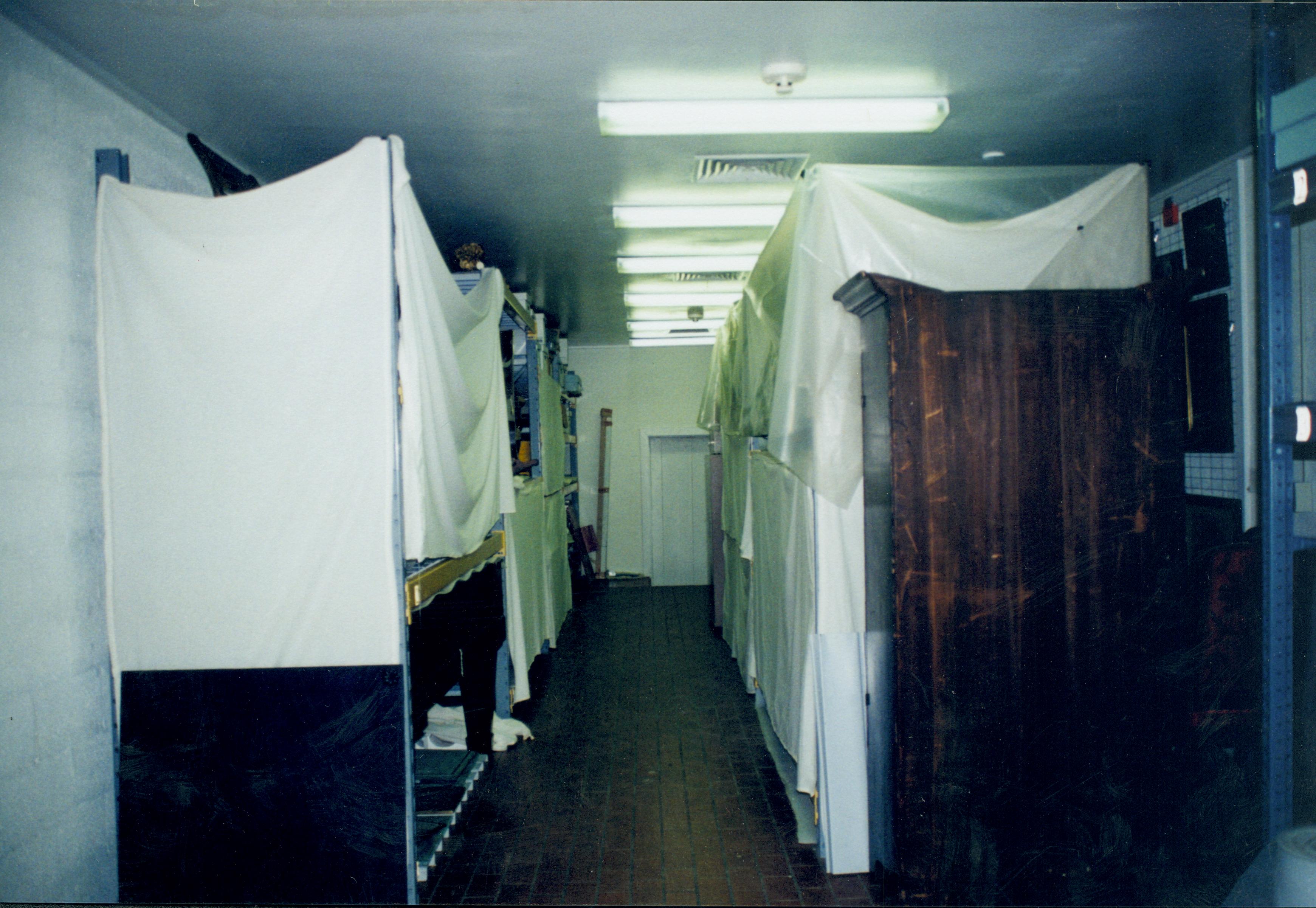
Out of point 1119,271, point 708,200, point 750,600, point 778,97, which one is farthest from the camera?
point 750,600

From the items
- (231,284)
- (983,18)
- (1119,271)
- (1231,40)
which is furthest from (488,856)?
(1231,40)

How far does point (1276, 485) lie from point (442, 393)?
8.94ft

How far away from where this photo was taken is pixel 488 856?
2.81 meters

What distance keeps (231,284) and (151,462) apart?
651mm

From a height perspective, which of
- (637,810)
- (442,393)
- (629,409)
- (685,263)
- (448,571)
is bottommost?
(637,810)

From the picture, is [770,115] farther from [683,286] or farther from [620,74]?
[683,286]

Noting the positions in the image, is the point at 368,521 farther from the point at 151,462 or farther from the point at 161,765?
the point at 161,765

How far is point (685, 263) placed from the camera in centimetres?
485

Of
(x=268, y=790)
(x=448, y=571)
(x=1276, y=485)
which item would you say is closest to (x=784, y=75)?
(x=1276, y=485)

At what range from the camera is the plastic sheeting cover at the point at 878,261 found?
239cm

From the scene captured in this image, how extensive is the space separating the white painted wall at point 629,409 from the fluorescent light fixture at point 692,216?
15.9ft

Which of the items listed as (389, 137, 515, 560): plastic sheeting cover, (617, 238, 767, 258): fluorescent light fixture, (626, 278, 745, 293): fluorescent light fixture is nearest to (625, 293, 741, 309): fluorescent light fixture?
(626, 278, 745, 293): fluorescent light fixture

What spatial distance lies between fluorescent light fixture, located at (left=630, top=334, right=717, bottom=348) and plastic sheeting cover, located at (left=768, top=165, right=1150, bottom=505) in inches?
209

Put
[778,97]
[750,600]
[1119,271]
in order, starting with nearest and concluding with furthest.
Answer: [1119,271] < [778,97] < [750,600]
